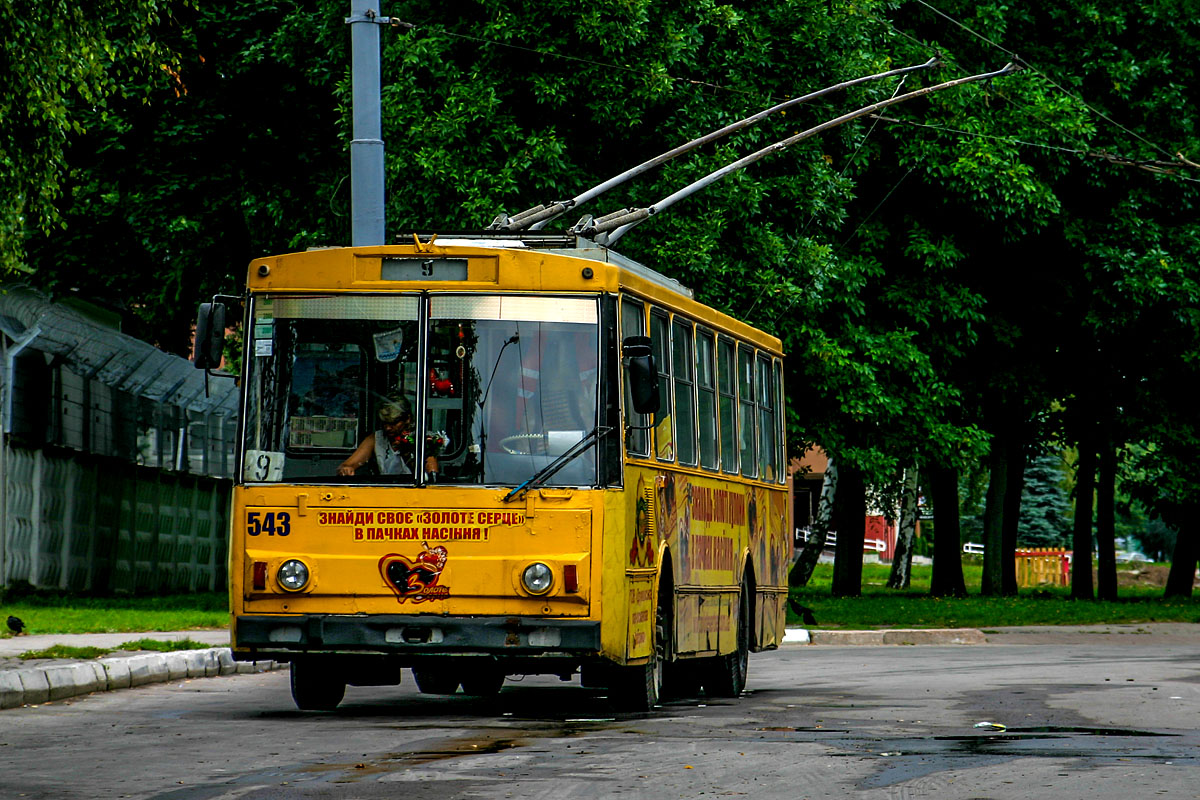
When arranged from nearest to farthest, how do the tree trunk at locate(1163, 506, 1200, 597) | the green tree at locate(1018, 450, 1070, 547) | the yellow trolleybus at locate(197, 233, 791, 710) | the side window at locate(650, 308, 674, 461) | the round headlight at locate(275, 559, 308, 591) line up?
the yellow trolleybus at locate(197, 233, 791, 710), the round headlight at locate(275, 559, 308, 591), the side window at locate(650, 308, 674, 461), the tree trunk at locate(1163, 506, 1200, 597), the green tree at locate(1018, 450, 1070, 547)

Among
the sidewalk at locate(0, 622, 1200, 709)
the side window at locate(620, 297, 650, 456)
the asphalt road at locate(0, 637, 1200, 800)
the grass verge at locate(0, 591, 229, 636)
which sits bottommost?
the asphalt road at locate(0, 637, 1200, 800)

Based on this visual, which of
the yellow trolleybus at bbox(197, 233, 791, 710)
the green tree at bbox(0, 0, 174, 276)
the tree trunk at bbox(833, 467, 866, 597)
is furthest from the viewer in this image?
the tree trunk at bbox(833, 467, 866, 597)

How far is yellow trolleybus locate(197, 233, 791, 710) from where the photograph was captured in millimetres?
12484

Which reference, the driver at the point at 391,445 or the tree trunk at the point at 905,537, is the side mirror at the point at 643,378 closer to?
the driver at the point at 391,445

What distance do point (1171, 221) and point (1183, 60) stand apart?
2806mm

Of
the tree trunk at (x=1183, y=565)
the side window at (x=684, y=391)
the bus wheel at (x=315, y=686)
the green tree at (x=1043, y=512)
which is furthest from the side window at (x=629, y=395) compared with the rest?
the green tree at (x=1043, y=512)

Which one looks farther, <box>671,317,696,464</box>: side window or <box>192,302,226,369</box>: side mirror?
<box>671,317,696,464</box>: side window

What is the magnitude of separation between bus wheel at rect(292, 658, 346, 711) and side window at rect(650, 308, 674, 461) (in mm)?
2736

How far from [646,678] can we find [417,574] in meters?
2.01

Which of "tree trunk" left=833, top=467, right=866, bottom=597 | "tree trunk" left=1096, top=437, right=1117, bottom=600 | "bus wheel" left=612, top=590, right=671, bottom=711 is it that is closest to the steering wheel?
"bus wheel" left=612, top=590, right=671, bottom=711

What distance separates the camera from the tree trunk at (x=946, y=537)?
3978 centimetres

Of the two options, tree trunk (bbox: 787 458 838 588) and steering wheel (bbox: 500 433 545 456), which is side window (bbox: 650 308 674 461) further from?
tree trunk (bbox: 787 458 838 588)

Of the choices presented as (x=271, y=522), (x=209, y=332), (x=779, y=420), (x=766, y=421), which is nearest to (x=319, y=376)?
(x=209, y=332)

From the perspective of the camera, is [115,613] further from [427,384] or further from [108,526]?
[427,384]
